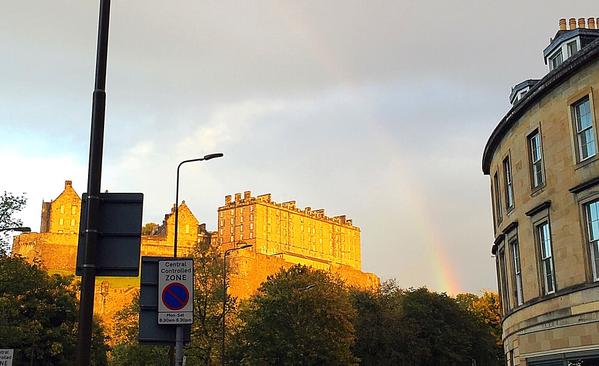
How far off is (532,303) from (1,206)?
2420cm

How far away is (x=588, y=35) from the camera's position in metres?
28.9

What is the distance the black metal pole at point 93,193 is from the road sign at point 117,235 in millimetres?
124

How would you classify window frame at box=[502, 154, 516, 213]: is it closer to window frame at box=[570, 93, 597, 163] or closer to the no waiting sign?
window frame at box=[570, 93, 597, 163]

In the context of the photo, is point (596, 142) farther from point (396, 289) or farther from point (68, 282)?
point (396, 289)

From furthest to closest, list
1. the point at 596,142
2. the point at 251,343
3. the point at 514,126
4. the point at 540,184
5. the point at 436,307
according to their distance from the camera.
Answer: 1. the point at 436,307
2. the point at 251,343
3. the point at 514,126
4. the point at 540,184
5. the point at 596,142

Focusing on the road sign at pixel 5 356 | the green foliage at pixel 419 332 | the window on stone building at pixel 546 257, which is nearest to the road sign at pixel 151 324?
the road sign at pixel 5 356

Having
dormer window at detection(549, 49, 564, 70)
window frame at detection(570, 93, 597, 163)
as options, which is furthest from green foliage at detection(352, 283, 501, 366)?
window frame at detection(570, 93, 597, 163)

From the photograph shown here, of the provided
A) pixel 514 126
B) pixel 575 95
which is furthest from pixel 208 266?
pixel 575 95

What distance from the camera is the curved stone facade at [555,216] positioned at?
23562 mm

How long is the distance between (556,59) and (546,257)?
9.08 m

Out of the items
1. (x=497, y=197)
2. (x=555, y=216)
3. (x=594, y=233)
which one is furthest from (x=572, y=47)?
(x=594, y=233)

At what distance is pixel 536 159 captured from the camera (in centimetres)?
2805

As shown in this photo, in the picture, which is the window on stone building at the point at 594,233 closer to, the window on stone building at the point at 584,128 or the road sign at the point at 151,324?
the window on stone building at the point at 584,128

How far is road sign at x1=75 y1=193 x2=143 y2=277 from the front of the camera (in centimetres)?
910
